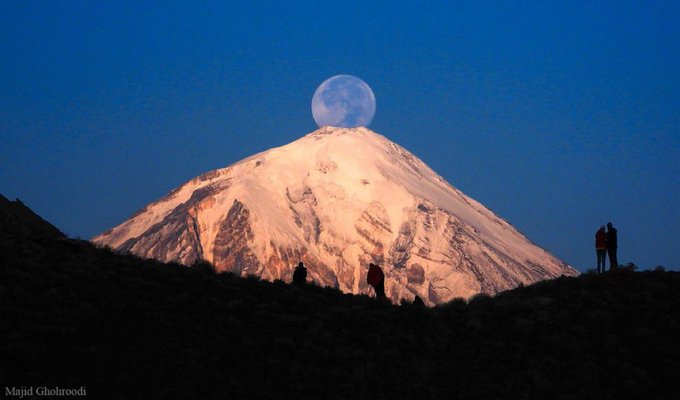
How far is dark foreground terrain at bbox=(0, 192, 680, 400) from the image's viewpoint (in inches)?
1199

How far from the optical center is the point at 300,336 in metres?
34.3

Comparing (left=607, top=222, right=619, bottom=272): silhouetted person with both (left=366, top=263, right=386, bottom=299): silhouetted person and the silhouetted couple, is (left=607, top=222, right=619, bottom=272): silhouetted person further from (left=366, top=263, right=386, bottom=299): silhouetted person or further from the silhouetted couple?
(left=366, top=263, right=386, bottom=299): silhouetted person

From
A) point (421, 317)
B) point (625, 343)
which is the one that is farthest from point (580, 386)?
point (421, 317)

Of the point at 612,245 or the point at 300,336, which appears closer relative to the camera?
the point at 300,336

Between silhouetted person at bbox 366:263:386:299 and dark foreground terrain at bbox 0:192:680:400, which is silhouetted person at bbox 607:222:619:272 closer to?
dark foreground terrain at bbox 0:192:680:400

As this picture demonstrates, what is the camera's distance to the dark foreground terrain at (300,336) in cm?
3045

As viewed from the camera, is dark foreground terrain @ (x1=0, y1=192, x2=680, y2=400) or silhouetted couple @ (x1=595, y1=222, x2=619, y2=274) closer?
dark foreground terrain @ (x1=0, y1=192, x2=680, y2=400)

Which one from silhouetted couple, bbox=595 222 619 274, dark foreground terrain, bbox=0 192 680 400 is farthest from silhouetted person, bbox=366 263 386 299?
silhouetted couple, bbox=595 222 619 274

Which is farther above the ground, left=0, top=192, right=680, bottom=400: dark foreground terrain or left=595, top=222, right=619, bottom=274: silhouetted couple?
left=595, top=222, right=619, bottom=274: silhouetted couple

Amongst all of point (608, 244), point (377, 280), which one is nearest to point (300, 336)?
point (377, 280)

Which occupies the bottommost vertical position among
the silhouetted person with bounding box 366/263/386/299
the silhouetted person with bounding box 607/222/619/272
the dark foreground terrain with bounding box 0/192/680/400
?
the dark foreground terrain with bounding box 0/192/680/400

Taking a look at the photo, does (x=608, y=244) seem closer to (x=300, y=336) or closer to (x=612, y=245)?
(x=612, y=245)

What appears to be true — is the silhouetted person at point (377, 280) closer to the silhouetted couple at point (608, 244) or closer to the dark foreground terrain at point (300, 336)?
the dark foreground terrain at point (300, 336)

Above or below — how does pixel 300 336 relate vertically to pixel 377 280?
below
